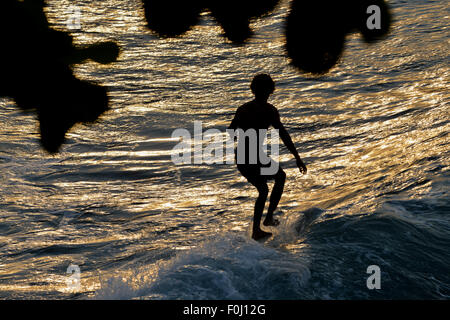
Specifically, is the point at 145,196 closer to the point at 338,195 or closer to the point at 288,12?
the point at 338,195

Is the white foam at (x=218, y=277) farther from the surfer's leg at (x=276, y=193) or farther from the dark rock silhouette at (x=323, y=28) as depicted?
the dark rock silhouette at (x=323, y=28)

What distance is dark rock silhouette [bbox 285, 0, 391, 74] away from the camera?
3.59ft

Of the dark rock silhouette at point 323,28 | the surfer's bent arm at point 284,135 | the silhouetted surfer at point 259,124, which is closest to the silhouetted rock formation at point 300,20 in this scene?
the dark rock silhouette at point 323,28

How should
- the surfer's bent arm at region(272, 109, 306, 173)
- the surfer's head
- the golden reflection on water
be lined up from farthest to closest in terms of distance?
the golden reflection on water → the surfer's bent arm at region(272, 109, 306, 173) → the surfer's head

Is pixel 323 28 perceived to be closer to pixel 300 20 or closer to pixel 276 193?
pixel 300 20

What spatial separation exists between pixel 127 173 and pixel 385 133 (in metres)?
4.48

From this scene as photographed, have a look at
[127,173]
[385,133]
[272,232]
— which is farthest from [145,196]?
[385,133]

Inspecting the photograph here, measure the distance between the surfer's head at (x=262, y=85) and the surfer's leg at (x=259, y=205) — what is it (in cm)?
92

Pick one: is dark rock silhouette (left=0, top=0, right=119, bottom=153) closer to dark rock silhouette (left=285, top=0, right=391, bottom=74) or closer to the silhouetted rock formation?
the silhouetted rock formation

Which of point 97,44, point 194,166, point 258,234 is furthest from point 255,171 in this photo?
point 97,44

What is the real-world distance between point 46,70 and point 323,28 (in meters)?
0.67

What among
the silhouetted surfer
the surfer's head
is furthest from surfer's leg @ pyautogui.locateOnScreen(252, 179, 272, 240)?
the surfer's head

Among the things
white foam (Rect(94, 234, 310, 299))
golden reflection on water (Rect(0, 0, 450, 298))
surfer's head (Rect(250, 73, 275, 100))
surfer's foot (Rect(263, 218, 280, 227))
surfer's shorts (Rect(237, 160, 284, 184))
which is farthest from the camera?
golden reflection on water (Rect(0, 0, 450, 298))

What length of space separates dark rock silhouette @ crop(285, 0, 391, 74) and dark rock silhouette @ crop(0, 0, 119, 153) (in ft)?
1.47
